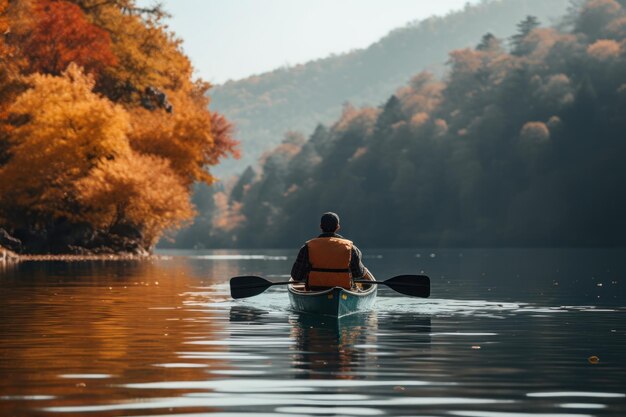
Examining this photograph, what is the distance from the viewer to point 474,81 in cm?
17450

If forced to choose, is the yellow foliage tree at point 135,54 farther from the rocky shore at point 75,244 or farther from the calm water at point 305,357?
the calm water at point 305,357

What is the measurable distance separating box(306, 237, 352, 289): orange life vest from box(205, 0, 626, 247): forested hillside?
98.5 meters

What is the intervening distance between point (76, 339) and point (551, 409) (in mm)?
10074

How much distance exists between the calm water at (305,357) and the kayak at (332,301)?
0.27m

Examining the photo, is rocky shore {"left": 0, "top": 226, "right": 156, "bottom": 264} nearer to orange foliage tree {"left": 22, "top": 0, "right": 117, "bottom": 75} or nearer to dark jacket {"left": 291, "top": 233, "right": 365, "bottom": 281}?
orange foliage tree {"left": 22, "top": 0, "right": 117, "bottom": 75}

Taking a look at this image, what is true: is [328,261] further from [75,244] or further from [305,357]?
[75,244]

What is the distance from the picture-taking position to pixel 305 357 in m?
17.9

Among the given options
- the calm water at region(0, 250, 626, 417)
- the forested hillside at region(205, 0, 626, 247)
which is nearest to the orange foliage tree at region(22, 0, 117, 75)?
the calm water at region(0, 250, 626, 417)

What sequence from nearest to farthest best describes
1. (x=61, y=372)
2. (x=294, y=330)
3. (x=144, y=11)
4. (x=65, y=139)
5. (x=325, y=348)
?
1. (x=61, y=372)
2. (x=325, y=348)
3. (x=294, y=330)
4. (x=65, y=139)
5. (x=144, y=11)

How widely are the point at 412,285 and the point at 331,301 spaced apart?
4.02m

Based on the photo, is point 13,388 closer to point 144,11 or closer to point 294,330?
point 294,330

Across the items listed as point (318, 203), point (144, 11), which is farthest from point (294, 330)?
point (318, 203)

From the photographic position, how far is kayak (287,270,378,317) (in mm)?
24891

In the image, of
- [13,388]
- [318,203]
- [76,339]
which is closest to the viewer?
[13,388]
